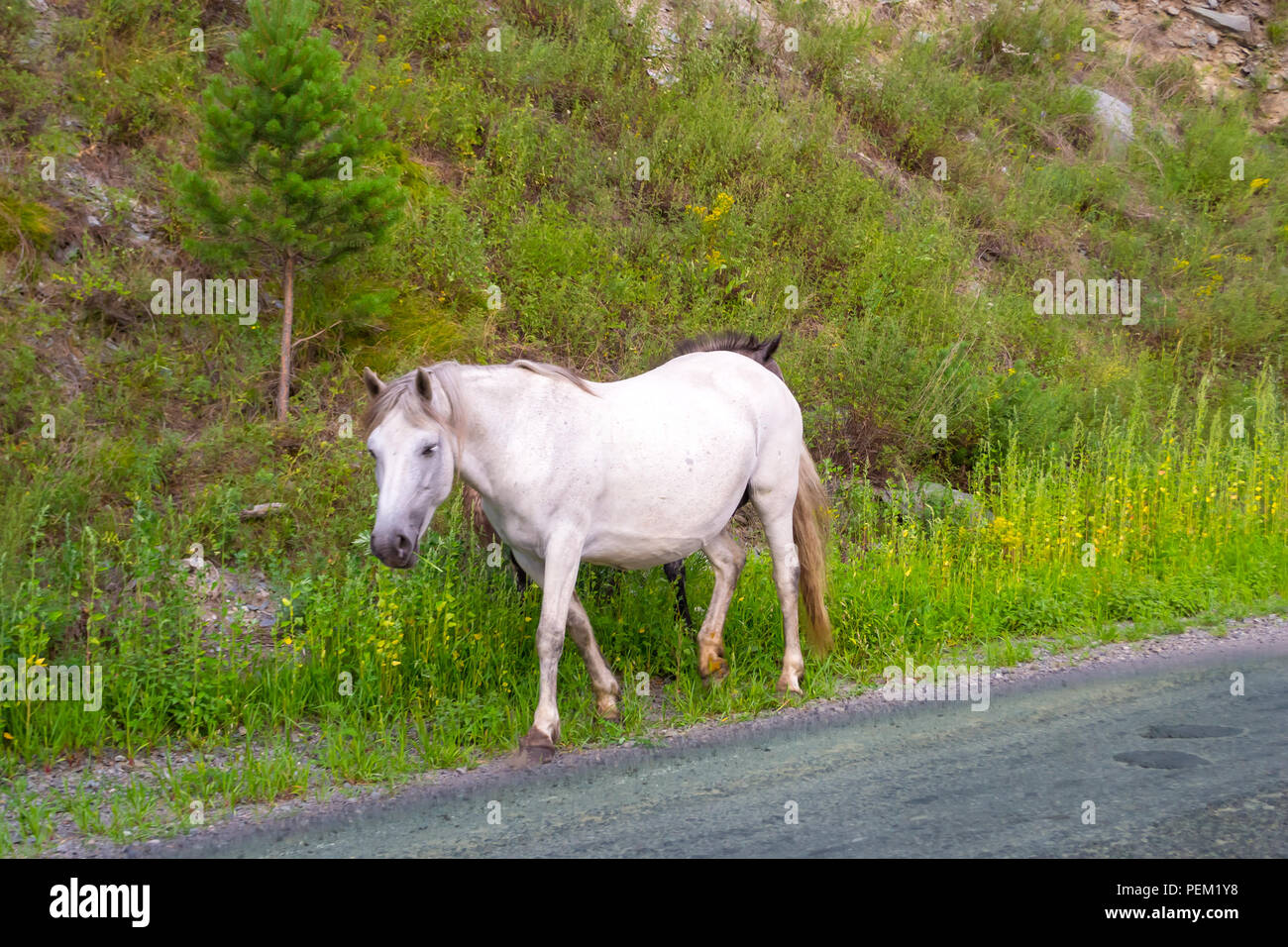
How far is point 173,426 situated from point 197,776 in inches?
137

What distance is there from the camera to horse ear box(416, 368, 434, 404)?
436cm

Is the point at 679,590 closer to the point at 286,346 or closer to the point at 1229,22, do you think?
the point at 286,346

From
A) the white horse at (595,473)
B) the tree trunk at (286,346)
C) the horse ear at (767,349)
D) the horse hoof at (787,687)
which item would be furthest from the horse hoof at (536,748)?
the tree trunk at (286,346)

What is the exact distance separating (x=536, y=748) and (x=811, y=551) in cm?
223

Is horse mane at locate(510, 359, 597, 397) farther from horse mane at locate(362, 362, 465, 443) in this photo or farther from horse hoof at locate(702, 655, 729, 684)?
horse hoof at locate(702, 655, 729, 684)

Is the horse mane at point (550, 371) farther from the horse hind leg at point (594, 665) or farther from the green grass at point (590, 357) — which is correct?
the green grass at point (590, 357)

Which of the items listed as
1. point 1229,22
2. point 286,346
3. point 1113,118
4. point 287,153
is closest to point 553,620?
point 286,346

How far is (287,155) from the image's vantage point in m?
6.73

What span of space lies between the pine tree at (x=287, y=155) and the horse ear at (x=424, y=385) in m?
2.84

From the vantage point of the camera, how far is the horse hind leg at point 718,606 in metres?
5.69

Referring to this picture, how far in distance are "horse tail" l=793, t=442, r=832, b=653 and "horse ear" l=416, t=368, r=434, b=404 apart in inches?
98.7

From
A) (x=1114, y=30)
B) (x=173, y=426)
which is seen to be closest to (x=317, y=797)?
(x=173, y=426)
